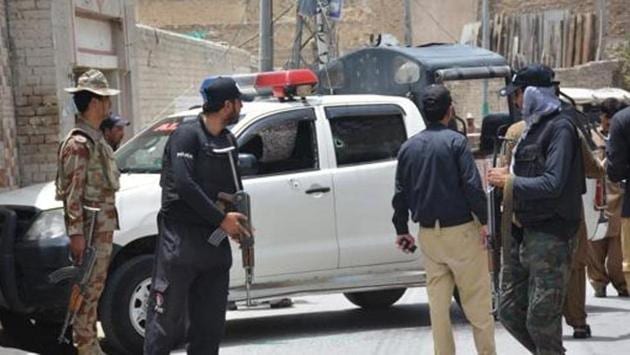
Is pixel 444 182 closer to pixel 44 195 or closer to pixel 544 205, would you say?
pixel 544 205

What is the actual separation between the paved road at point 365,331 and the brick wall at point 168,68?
301 inches

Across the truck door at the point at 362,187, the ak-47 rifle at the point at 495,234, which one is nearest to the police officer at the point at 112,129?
the truck door at the point at 362,187

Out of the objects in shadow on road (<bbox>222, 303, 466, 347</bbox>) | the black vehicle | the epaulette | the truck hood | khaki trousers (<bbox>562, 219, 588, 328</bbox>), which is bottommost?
shadow on road (<bbox>222, 303, 466, 347</bbox>)

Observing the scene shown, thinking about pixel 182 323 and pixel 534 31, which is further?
pixel 534 31

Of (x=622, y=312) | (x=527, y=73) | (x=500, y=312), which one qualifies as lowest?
(x=622, y=312)

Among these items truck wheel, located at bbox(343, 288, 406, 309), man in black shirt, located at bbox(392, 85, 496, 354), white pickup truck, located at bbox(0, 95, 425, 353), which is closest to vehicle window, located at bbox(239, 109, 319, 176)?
white pickup truck, located at bbox(0, 95, 425, 353)

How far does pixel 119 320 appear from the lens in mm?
7543

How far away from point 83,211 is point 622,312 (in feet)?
16.7

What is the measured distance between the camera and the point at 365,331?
8.73m

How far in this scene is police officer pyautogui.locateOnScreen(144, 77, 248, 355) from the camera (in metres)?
5.84

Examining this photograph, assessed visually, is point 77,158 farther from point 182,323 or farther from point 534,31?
point 534,31

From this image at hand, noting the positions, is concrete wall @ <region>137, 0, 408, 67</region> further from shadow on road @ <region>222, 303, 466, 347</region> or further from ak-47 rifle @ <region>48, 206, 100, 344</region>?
ak-47 rifle @ <region>48, 206, 100, 344</region>

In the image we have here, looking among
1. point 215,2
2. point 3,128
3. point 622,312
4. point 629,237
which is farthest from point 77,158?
point 215,2

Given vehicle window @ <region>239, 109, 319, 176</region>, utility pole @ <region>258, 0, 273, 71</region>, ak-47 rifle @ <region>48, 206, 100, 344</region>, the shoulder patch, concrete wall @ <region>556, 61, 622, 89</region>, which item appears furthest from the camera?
concrete wall @ <region>556, 61, 622, 89</region>
